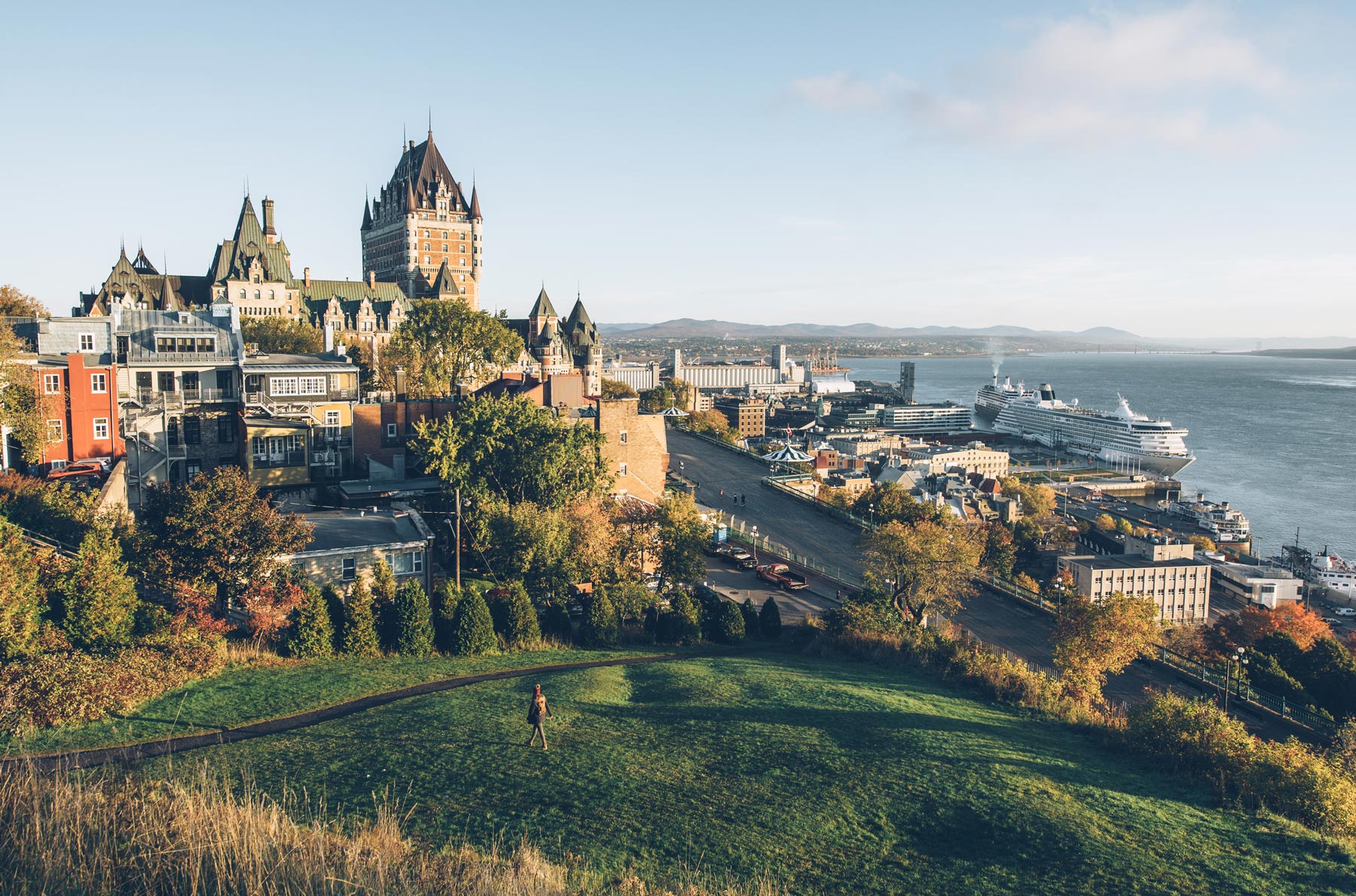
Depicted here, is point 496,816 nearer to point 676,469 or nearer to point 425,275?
point 676,469

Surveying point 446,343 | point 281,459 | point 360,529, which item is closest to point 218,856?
point 360,529

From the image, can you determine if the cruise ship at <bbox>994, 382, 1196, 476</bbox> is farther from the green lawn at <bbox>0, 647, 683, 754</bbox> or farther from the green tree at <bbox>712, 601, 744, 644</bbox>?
the green lawn at <bbox>0, 647, 683, 754</bbox>

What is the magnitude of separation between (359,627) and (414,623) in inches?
50.1

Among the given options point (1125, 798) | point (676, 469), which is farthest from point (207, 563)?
point (676, 469)

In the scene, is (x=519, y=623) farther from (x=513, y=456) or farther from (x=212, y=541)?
(x=513, y=456)

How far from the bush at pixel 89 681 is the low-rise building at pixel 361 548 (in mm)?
5468

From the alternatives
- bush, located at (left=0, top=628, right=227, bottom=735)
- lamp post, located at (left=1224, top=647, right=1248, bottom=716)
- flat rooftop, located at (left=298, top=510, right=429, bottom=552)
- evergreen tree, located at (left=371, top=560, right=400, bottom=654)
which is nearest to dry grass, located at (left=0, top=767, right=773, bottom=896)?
bush, located at (left=0, top=628, right=227, bottom=735)

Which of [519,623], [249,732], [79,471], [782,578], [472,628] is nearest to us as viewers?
[249,732]

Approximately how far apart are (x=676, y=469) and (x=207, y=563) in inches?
1753

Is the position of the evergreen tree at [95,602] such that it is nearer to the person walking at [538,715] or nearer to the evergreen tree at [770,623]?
the person walking at [538,715]

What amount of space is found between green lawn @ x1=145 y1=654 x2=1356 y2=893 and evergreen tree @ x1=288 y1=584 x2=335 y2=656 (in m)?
4.19

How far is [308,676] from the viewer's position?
1952 centimetres

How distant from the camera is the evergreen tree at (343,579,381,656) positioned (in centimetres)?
2164

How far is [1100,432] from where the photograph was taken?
449ft
